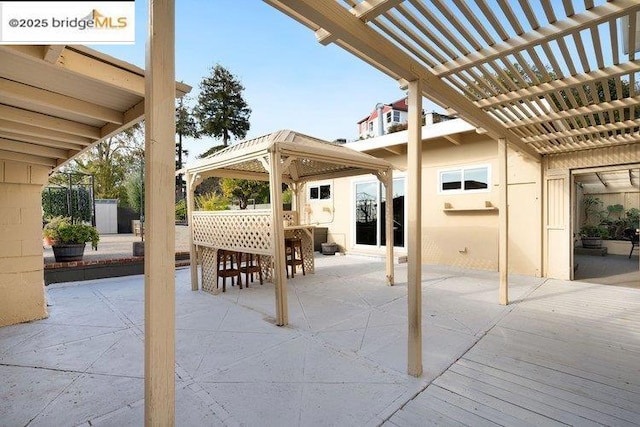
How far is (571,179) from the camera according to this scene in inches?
230

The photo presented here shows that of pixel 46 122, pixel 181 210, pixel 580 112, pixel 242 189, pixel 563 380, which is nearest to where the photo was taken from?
pixel 563 380

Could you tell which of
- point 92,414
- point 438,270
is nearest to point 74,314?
point 92,414

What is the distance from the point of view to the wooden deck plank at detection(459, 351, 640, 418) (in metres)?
2.12

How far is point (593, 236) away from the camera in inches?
392

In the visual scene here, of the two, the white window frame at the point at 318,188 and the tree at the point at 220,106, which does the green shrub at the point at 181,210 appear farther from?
the white window frame at the point at 318,188

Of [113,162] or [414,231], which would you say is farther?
[113,162]

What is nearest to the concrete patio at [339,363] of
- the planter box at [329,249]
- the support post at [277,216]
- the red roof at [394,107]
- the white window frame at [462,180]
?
the support post at [277,216]

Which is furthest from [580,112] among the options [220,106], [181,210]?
[220,106]

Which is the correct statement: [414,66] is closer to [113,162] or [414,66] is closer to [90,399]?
[90,399]

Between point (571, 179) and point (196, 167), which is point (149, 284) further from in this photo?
point (571, 179)

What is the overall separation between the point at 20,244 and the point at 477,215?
788 centimetres

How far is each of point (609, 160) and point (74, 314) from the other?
855cm

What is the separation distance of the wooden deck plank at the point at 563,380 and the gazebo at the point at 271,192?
2112mm

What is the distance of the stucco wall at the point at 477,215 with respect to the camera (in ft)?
20.7
